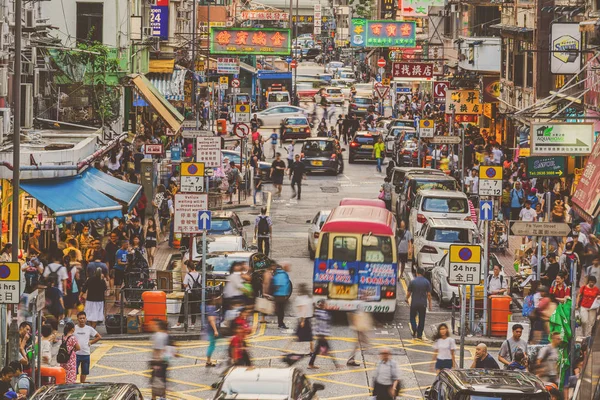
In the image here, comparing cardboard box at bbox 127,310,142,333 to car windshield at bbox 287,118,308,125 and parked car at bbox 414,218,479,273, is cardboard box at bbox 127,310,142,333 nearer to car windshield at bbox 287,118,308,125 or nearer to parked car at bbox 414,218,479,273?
parked car at bbox 414,218,479,273

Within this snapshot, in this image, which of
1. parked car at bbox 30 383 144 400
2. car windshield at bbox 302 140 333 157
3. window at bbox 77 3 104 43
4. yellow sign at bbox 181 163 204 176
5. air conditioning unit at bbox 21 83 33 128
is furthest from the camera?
car windshield at bbox 302 140 333 157

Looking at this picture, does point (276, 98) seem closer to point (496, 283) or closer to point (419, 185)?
point (419, 185)

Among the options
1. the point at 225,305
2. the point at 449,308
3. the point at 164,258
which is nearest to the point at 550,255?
the point at 449,308

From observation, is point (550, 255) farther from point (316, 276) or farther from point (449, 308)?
point (316, 276)

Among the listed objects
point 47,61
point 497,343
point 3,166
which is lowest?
point 497,343

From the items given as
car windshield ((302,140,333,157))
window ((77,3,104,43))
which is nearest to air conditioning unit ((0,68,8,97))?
window ((77,3,104,43))
